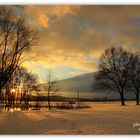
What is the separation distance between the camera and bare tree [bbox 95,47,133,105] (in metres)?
4.44

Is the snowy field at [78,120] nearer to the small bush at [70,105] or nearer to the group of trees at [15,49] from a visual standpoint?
the small bush at [70,105]

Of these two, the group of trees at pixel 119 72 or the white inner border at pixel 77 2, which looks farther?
the group of trees at pixel 119 72

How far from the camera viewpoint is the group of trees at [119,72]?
4461 millimetres

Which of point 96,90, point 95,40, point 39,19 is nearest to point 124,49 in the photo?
point 95,40

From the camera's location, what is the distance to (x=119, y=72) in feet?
15.8

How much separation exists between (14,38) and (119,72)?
1.60 meters

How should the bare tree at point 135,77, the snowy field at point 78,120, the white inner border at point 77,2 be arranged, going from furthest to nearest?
1. the bare tree at point 135,77
2. the white inner border at point 77,2
3. the snowy field at point 78,120

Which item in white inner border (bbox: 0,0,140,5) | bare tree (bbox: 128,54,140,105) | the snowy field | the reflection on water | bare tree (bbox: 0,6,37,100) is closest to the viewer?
the snowy field

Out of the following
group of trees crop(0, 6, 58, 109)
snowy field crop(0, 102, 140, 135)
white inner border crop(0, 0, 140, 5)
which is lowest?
snowy field crop(0, 102, 140, 135)

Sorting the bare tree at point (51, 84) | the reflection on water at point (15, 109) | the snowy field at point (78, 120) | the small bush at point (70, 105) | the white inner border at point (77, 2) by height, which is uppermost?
the white inner border at point (77, 2)

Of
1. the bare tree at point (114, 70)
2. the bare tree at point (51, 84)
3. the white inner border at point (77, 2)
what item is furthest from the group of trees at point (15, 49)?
the bare tree at point (114, 70)

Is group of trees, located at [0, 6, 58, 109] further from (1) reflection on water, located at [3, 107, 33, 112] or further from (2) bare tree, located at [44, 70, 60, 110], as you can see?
(1) reflection on water, located at [3, 107, 33, 112]

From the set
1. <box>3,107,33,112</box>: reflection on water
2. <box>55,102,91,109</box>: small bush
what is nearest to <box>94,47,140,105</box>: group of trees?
<box>55,102,91,109</box>: small bush

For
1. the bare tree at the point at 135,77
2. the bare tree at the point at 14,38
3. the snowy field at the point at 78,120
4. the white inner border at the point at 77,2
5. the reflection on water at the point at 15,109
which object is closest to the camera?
the snowy field at the point at 78,120
